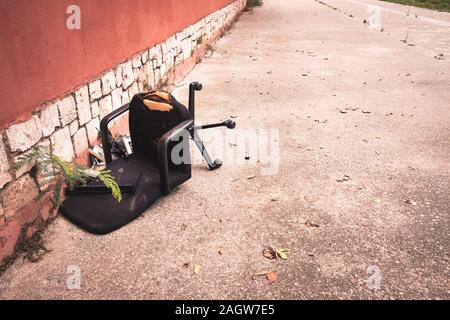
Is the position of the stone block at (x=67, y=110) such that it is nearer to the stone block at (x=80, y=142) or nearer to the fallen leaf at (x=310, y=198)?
the stone block at (x=80, y=142)

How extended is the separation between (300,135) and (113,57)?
9.19ft

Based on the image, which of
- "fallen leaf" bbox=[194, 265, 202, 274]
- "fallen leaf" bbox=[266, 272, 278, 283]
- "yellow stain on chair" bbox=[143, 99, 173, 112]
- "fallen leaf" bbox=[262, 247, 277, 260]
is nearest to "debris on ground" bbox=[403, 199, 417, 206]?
"fallen leaf" bbox=[262, 247, 277, 260]

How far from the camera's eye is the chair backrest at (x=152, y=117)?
136 inches

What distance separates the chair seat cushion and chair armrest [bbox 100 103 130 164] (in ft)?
0.52

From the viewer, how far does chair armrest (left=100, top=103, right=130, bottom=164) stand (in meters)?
3.58

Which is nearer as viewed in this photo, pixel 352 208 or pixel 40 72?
pixel 40 72

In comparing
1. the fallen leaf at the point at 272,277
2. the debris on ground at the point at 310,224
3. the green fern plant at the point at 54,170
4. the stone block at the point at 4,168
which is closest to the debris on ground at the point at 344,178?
the debris on ground at the point at 310,224

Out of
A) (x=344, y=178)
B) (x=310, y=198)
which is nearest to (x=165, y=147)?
(x=310, y=198)

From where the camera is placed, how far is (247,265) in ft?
9.20

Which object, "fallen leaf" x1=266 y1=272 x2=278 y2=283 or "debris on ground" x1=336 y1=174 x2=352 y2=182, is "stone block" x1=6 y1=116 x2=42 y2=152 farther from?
"debris on ground" x1=336 y1=174 x2=352 y2=182

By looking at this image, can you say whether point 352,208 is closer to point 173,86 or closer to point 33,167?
point 33,167

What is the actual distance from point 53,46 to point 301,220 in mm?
2817
